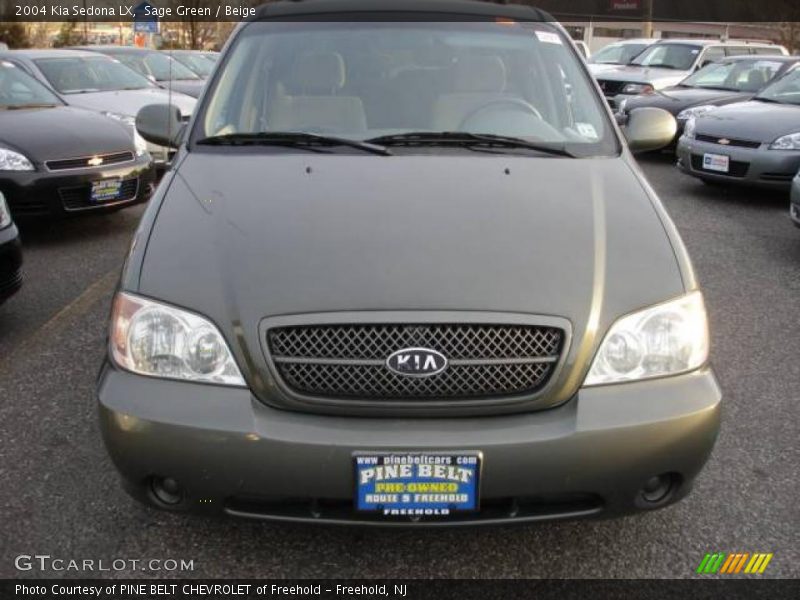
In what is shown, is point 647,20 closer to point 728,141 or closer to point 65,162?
point 728,141

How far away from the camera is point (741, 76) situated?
37.5ft

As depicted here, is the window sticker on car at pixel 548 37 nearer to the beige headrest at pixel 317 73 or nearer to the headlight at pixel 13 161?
the beige headrest at pixel 317 73

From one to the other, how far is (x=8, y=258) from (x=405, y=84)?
7.73ft

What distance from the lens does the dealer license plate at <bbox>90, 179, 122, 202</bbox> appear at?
6238 millimetres

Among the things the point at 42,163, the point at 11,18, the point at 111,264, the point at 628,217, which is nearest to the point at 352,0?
the point at 628,217

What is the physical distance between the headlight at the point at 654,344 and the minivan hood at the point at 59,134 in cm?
517

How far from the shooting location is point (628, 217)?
260 centimetres

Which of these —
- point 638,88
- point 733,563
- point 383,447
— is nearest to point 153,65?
point 638,88

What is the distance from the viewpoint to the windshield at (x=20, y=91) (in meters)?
7.04

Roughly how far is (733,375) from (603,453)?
2.15 metres

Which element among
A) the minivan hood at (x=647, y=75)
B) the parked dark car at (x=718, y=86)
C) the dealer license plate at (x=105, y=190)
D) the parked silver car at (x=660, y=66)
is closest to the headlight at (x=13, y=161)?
the dealer license plate at (x=105, y=190)

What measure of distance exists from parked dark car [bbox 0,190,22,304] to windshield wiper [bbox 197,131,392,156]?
1700 mm

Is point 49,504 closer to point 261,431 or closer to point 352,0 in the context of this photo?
point 261,431
